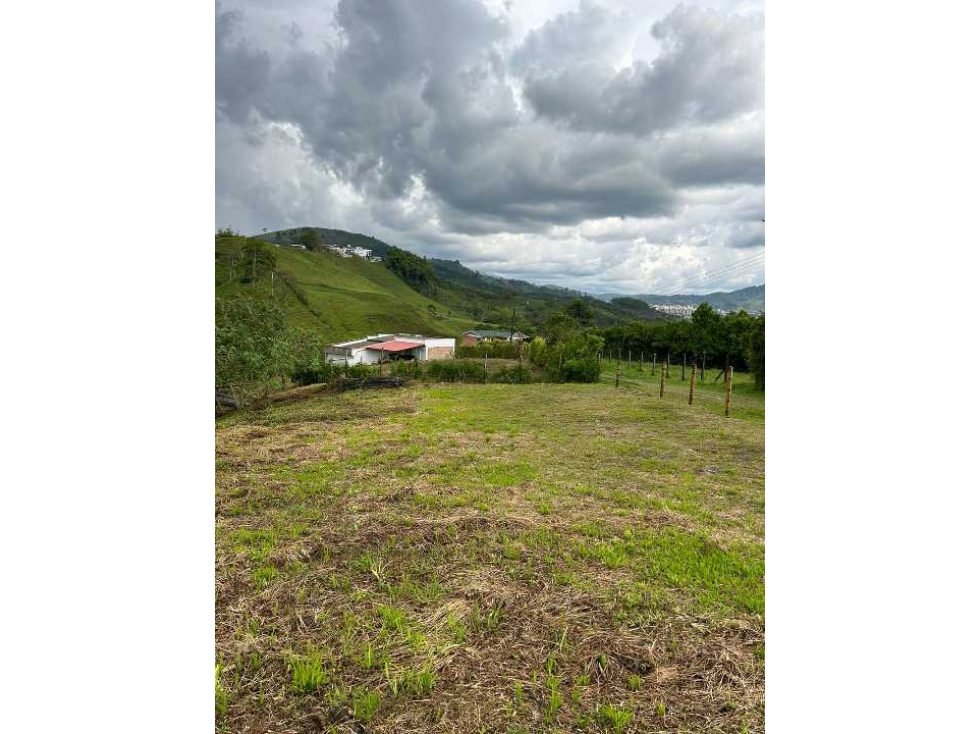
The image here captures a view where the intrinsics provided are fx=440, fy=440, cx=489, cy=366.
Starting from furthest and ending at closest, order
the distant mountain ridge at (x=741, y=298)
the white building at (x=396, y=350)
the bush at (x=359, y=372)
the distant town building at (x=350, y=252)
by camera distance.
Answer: the distant town building at (x=350, y=252)
the white building at (x=396, y=350)
the bush at (x=359, y=372)
the distant mountain ridge at (x=741, y=298)

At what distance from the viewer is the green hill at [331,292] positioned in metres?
15.1

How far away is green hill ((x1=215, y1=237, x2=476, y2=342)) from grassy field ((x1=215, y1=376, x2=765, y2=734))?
795 cm

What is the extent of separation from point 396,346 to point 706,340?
6.88 metres

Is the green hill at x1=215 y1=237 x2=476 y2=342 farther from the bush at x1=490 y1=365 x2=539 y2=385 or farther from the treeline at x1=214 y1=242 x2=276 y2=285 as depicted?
the bush at x1=490 y1=365 x2=539 y2=385

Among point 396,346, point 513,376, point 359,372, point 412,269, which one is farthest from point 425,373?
point 412,269

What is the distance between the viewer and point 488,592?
124 cm

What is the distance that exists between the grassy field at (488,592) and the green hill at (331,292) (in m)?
7.95

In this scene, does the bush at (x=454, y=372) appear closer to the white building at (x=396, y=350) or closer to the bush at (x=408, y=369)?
the bush at (x=408, y=369)

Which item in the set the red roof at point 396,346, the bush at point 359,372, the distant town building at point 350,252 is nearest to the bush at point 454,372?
the bush at point 359,372

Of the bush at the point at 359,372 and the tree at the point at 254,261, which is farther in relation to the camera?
the tree at the point at 254,261

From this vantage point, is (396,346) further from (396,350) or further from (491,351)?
(491,351)

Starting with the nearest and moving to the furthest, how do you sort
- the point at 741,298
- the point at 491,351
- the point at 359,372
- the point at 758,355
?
the point at 741,298
the point at 758,355
the point at 359,372
the point at 491,351
